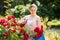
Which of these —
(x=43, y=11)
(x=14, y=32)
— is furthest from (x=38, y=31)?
(x=43, y=11)

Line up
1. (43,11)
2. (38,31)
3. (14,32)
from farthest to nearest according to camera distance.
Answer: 1. (43,11)
2. (38,31)
3. (14,32)

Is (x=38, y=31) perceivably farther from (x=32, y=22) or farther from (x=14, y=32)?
(x=14, y=32)

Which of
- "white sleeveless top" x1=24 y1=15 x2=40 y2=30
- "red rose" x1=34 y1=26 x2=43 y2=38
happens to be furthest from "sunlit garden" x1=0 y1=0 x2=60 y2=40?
"red rose" x1=34 y1=26 x2=43 y2=38

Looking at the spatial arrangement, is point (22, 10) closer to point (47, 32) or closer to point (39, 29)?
point (47, 32)

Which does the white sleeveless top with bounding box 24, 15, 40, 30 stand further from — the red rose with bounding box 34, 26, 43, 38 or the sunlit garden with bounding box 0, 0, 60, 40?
the sunlit garden with bounding box 0, 0, 60, 40

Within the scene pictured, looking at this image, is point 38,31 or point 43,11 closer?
point 38,31

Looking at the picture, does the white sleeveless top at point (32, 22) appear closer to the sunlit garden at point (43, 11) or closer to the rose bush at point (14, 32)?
the rose bush at point (14, 32)

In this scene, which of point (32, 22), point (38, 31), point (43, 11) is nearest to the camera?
point (38, 31)

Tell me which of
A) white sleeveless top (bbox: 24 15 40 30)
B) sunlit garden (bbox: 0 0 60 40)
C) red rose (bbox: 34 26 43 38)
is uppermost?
white sleeveless top (bbox: 24 15 40 30)

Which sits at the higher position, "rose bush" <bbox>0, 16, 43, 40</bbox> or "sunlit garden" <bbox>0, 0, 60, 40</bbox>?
"rose bush" <bbox>0, 16, 43, 40</bbox>

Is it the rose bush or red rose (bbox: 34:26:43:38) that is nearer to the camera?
the rose bush

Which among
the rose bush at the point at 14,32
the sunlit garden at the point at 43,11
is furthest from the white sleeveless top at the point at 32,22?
the sunlit garden at the point at 43,11

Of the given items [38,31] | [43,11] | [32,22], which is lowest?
[43,11]

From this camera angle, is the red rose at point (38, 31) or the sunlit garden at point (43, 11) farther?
the sunlit garden at point (43, 11)
